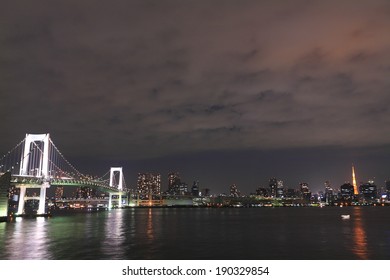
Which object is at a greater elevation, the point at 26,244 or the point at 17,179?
the point at 17,179

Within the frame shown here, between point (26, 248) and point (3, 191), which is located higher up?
point (3, 191)

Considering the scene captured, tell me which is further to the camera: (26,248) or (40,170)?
(40,170)

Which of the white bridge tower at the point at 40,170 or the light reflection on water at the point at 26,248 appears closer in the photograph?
the light reflection on water at the point at 26,248

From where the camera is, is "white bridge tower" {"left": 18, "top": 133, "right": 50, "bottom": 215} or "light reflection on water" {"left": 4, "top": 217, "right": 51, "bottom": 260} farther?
"white bridge tower" {"left": 18, "top": 133, "right": 50, "bottom": 215}

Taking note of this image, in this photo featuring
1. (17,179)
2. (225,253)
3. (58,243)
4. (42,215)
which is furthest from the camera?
(42,215)

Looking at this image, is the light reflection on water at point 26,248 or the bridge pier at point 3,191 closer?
the light reflection on water at point 26,248

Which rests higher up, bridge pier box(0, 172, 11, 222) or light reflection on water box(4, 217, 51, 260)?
bridge pier box(0, 172, 11, 222)

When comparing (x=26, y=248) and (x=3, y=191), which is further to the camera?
(x=3, y=191)

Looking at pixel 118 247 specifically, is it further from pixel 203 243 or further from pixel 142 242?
pixel 203 243

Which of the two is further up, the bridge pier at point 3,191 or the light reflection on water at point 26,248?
the bridge pier at point 3,191

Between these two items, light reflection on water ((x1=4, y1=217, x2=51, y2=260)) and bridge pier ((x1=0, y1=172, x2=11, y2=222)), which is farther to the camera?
bridge pier ((x1=0, y1=172, x2=11, y2=222))
